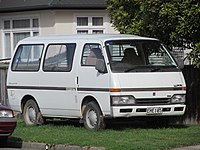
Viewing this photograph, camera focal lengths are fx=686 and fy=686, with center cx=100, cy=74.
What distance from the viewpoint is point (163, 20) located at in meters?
15.4

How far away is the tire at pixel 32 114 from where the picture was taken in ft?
57.1

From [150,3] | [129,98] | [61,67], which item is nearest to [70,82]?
[61,67]

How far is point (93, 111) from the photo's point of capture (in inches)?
623

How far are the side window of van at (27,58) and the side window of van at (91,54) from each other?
169cm

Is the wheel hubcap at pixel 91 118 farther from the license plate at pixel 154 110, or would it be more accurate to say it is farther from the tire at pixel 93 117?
the license plate at pixel 154 110

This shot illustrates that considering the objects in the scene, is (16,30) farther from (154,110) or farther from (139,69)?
(154,110)

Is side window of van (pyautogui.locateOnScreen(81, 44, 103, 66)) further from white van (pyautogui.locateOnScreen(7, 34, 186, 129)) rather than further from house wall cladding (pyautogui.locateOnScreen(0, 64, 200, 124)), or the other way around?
house wall cladding (pyautogui.locateOnScreen(0, 64, 200, 124))

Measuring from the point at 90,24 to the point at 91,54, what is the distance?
10.7m

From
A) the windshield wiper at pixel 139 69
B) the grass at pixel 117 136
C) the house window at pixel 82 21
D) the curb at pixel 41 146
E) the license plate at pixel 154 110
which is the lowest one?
the curb at pixel 41 146

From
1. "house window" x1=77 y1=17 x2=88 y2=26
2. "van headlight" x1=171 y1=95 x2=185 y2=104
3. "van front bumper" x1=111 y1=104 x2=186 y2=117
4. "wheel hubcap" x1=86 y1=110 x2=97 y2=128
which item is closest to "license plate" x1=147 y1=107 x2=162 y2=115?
"van front bumper" x1=111 y1=104 x2=186 y2=117

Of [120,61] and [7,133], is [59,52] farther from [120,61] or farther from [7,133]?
[7,133]

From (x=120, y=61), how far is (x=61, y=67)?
168cm

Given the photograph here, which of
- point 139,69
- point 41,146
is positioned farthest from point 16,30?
point 41,146

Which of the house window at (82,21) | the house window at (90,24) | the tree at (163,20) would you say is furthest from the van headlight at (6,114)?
the house window at (82,21)
